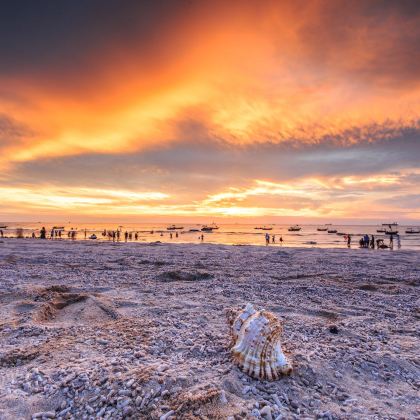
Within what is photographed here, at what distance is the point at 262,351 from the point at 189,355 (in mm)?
1428

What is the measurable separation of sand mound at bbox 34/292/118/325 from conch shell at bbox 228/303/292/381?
405cm

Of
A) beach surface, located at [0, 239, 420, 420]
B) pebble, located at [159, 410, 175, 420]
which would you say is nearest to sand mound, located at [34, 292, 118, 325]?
beach surface, located at [0, 239, 420, 420]

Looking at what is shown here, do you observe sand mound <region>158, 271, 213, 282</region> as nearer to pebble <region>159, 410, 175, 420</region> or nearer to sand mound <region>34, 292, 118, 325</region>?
sand mound <region>34, 292, 118, 325</region>

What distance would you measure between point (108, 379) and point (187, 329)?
243 centimetres

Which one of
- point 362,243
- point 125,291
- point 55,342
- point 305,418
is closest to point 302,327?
point 305,418

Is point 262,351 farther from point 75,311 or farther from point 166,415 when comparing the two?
point 75,311

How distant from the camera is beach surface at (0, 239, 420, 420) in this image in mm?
3736

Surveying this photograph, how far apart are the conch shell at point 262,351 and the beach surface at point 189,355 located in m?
0.12

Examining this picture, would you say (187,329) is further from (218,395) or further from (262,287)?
(262,287)

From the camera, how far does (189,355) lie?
5.11 metres

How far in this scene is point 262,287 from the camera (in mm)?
11352

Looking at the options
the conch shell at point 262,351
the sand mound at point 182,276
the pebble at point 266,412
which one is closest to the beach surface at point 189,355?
the pebble at point 266,412

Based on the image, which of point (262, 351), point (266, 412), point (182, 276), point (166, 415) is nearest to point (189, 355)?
point (262, 351)

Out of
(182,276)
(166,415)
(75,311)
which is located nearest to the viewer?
(166,415)
